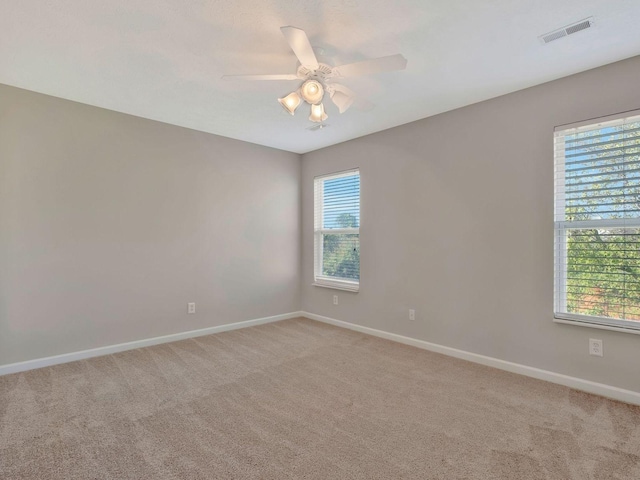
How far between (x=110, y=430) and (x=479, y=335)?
3045mm

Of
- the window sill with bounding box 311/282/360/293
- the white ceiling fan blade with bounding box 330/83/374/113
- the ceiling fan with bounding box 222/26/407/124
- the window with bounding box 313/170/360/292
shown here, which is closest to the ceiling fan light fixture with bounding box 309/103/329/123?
the ceiling fan with bounding box 222/26/407/124

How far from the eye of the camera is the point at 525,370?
9.37 feet

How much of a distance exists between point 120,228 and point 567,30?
4054 mm

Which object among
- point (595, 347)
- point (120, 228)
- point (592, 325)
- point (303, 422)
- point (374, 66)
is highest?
point (374, 66)

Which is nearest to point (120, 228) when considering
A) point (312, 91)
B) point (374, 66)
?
point (312, 91)

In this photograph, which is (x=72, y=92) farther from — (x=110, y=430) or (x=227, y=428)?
(x=227, y=428)

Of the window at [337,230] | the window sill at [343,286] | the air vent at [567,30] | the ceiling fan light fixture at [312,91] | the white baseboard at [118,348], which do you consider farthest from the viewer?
the window at [337,230]

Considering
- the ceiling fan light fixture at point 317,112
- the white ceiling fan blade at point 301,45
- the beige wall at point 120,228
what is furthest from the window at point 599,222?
the beige wall at point 120,228

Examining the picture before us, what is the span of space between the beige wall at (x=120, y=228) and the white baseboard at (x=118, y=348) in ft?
0.18

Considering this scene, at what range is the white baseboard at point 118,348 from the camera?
115 inches

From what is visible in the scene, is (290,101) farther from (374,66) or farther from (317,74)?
(374,66)

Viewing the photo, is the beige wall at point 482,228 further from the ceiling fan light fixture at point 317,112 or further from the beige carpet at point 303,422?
the ceiling fan light fixture at point 317,112

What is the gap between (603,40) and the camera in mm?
2172

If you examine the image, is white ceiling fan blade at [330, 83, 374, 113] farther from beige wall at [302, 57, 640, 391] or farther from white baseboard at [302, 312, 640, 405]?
white baseboard at [302, 312, 640, 405]
